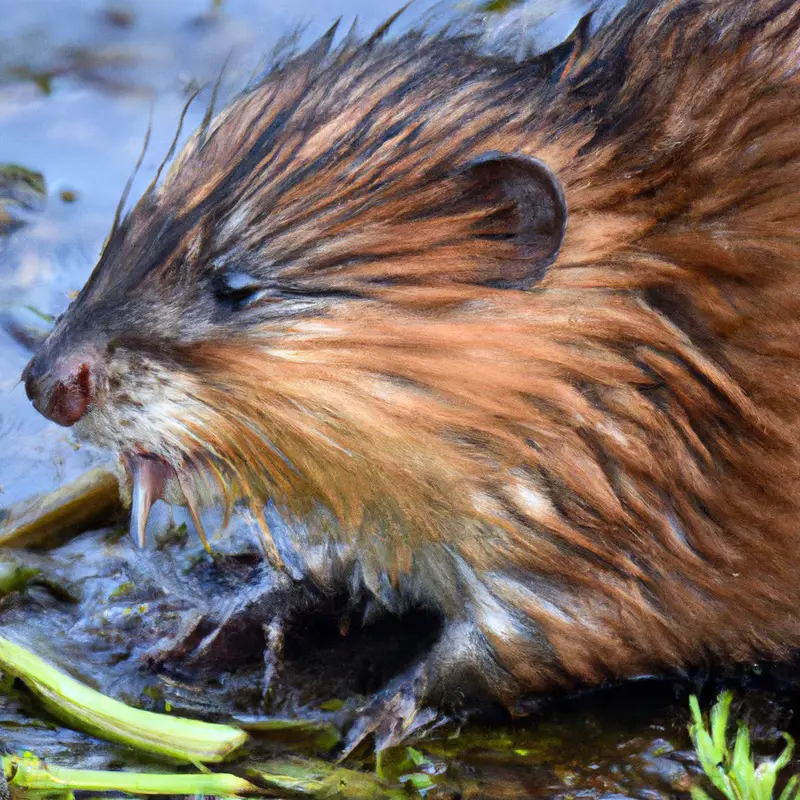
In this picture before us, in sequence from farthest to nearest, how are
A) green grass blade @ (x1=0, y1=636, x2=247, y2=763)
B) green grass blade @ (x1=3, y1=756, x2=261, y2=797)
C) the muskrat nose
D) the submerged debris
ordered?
the submerged debris, the muskrat nose, green grass blade @ (x1=0, y1=636, x2=247, y2=763), green grass blade @ (x1=3, y1=756, x2=261, y2=797)

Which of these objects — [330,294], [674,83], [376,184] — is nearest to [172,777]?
[330,294]

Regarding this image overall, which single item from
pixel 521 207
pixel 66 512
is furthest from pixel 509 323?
pixel 66 512

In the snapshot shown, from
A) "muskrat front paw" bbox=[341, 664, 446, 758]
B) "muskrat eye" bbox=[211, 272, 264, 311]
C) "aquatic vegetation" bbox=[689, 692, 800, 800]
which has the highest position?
"muskrat eye" bbox=[211, 272, 264, 311]

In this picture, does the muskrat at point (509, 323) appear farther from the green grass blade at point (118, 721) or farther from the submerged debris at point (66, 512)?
the submerged debris at point (66, 512)

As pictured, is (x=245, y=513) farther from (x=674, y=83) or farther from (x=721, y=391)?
(x=674, y=83)

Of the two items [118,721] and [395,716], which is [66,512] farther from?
[395,716]

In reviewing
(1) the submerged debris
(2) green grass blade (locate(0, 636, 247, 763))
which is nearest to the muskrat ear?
(2) green grass blade (locate(0, 636, 247, 763))

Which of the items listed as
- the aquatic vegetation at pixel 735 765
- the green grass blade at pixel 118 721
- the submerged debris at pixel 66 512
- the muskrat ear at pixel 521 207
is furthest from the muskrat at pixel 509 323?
the submerged debris at pixel 66 512

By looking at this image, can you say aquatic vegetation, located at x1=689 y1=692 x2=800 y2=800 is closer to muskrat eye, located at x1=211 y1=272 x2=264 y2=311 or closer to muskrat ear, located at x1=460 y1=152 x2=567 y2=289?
muskrat ear, located at x1=460 y1=152 x2=567 y2=289
